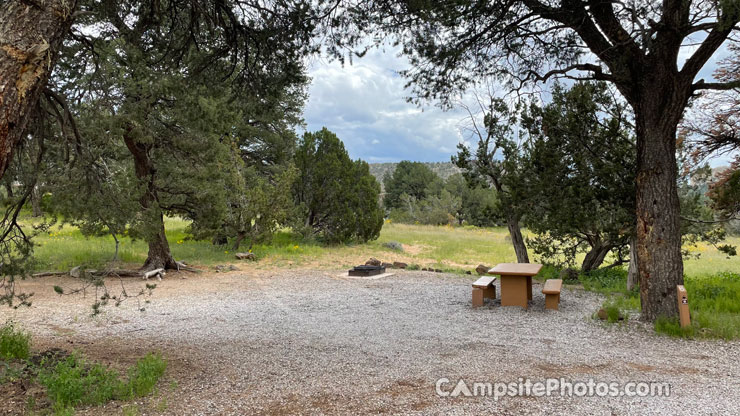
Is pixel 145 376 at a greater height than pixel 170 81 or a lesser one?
lesser

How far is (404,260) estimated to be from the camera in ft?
49.2

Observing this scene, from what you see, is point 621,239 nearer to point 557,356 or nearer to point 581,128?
point 581,128

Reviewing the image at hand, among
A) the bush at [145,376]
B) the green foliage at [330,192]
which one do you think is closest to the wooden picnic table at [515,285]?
the bush at [145,376]

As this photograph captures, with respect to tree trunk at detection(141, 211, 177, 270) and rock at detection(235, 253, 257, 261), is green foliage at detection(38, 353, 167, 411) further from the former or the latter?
rock at detection(235, 253, 257, 261)

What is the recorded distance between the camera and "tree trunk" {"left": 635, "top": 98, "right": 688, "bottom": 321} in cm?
565

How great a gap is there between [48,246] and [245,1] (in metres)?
10.7

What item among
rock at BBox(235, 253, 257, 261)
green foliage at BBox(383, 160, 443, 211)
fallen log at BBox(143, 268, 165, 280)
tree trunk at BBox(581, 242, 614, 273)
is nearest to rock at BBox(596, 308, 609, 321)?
tree trunk at BBox(581, 242, 614, 273)

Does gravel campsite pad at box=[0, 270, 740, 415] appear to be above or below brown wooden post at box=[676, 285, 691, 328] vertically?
below

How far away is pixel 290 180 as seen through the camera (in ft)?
46.4

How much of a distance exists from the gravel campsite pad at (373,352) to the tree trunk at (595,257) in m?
3.00

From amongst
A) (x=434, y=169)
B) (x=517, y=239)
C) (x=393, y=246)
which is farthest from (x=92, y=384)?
Result: (x=434, y=169)

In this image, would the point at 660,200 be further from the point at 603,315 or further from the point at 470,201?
the point at 470,201

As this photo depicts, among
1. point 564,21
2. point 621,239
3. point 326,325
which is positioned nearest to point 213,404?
point 326,325

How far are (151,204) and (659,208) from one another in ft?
29.2
